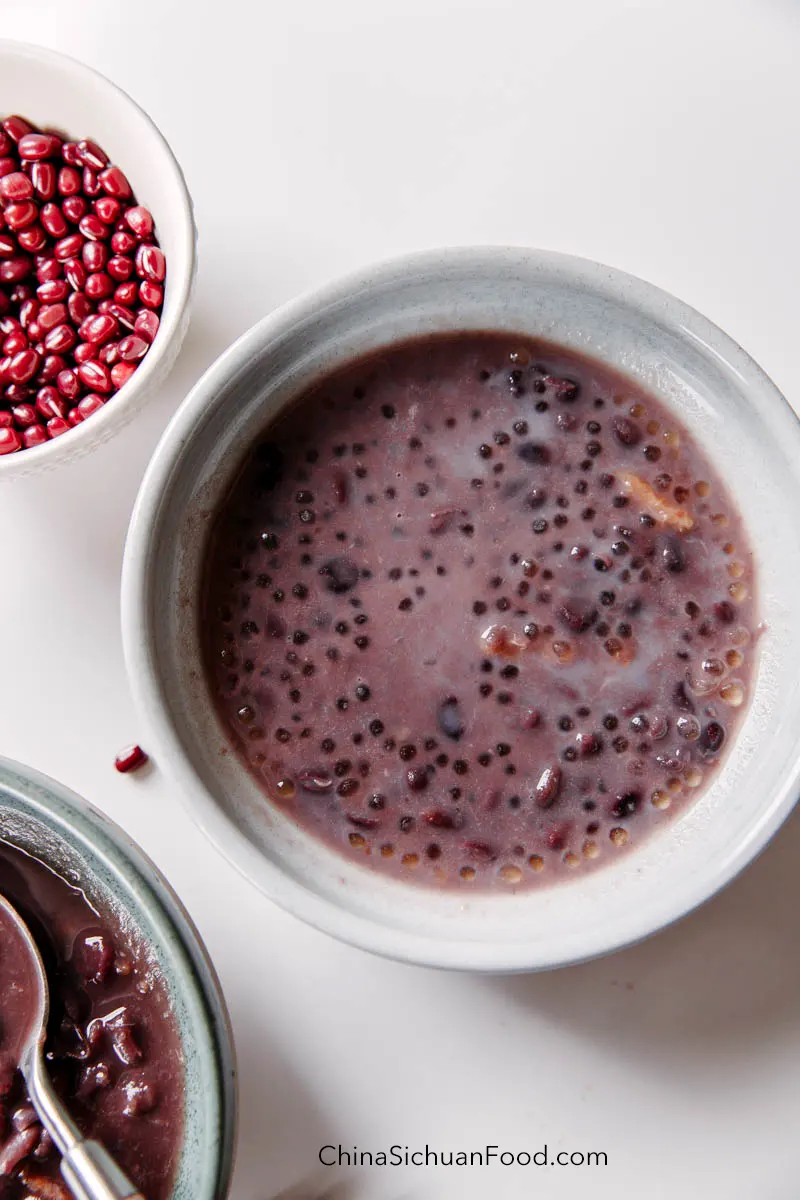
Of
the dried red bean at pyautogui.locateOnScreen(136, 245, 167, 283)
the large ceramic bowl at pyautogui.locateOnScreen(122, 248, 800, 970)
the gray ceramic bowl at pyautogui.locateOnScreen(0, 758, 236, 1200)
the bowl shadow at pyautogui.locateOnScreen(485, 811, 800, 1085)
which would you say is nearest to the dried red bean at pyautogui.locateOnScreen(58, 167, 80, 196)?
the dried red bean at pyautogui.locateOnScreen(136, 245, 167, 283)

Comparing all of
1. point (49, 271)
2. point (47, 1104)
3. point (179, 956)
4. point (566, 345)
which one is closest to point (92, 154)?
point (49, 271)

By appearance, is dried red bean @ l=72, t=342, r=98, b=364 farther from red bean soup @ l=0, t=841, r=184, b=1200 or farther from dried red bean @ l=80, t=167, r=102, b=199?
red bean soup @ l=0, t=841, r=184, b=1200

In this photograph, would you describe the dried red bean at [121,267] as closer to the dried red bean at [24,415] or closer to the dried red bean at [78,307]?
the dried red bean at [78,307]

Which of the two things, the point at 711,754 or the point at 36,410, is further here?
the point at 36,410

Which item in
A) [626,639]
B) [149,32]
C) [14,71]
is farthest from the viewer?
[149,32]

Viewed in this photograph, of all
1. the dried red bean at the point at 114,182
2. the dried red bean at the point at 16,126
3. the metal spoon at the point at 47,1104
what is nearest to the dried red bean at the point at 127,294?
the dried red bean at the point at 114,182

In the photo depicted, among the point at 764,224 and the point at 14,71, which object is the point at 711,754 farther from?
the point at 14,71

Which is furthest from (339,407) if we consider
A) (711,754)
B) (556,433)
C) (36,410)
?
(711,754)
